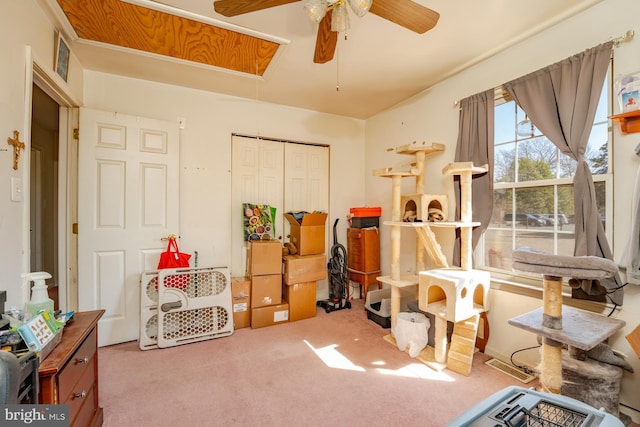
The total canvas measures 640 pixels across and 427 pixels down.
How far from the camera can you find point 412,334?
2377 mm

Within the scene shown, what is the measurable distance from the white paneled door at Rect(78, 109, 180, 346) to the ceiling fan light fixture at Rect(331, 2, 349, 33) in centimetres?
204

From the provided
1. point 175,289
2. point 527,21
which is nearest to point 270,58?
point 527,21

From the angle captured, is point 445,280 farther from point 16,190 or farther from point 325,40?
point 16,190

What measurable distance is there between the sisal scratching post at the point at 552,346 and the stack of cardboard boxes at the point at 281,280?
205 centimetres

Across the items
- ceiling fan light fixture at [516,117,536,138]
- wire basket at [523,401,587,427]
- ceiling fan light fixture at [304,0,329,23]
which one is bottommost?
wire basket at [523,401,587,427]

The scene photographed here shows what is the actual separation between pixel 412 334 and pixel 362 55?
2.39 m

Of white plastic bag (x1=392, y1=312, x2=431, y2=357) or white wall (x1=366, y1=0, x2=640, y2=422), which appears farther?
white plastic bag (x1=392, y1=312, x2=431, y2=357)

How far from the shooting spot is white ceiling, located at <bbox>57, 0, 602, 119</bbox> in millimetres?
1830

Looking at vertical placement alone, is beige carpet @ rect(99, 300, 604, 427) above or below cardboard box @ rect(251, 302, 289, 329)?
below

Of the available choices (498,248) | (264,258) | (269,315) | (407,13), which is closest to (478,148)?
(498,248)

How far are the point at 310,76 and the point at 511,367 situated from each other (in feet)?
9.85

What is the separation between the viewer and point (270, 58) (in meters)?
2.42

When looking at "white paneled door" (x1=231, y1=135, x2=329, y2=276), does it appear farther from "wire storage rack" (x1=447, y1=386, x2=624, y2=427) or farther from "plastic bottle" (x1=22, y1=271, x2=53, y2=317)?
"wire storage rack" (x1=447, y1=386, x2=624, y2=427)

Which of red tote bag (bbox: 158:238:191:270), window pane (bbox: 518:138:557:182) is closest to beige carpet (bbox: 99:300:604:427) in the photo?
red tote bag (bbox: 158:238:191:270)
